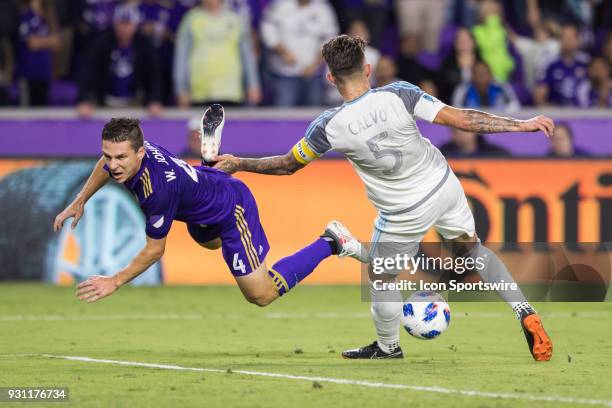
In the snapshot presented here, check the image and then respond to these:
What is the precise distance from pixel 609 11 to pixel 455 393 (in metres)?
13.5

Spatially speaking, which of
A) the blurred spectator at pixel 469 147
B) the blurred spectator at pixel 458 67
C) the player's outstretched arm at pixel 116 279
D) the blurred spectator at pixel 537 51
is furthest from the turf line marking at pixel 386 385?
the blurred spectator at pixel 537 51

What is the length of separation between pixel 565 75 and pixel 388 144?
9963 mm

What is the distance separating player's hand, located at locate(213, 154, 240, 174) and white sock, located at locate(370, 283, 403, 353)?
128 centimetres

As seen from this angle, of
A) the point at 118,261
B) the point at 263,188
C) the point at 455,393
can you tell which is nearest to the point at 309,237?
the point at 263,188

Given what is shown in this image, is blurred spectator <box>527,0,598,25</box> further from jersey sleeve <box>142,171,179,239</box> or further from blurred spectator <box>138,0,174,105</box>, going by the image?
jersey sleeve <box>142,171,179,239</box>

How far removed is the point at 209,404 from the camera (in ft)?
24.1

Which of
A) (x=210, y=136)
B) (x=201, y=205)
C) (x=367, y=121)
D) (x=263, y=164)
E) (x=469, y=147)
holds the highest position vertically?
(x=367, y=121)

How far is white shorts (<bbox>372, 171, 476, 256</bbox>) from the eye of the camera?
9164 mm

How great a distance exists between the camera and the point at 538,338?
900 centimetres

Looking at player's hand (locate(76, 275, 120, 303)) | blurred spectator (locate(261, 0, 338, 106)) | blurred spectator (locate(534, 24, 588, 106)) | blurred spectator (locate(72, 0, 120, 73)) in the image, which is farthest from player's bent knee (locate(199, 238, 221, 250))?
blurred spectator (locate(534, 24, 588, 106))

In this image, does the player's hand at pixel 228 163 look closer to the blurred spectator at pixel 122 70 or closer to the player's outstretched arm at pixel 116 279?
the player's outstretched arm at pixel 116 279

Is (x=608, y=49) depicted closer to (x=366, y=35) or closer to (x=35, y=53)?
(x=366, y=35)

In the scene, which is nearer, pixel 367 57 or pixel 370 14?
pixel 367 57

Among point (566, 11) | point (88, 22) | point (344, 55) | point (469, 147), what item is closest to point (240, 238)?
point (344, 55)
